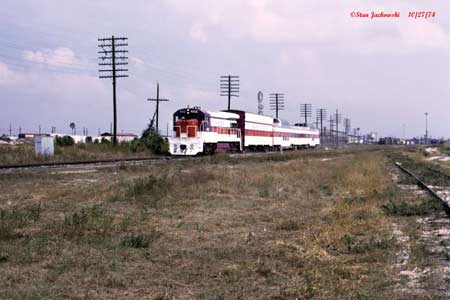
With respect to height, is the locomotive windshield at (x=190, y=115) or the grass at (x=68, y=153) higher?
the locomotive windshield at (x=190, y=115)

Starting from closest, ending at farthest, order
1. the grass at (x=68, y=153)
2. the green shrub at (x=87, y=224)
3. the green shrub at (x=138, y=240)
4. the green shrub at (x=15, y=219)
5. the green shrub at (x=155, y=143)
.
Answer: the green shrub at (x=138, y=240), the green shrub at (x=15, y=219), the green shrub at (x=87, y=224), the grass at (x=68, y=153), the green shrub at (x=155, y=143)

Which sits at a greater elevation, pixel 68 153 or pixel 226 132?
pixel 226 132

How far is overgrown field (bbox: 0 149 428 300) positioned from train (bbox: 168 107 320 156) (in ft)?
80.3

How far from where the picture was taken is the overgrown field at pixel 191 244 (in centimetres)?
688

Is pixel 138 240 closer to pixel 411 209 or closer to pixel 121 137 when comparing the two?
pixel 411 209

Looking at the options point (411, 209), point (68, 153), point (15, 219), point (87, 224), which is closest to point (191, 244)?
point (87, 224)

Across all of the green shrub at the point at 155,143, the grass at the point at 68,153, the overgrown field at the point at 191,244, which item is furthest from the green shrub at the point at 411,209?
the green shrub at the point at 155,143

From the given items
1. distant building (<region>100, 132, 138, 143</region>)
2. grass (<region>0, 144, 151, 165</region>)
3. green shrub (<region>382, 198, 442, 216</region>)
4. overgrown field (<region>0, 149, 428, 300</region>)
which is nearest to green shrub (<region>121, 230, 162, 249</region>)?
overgrown field (<region>0, 149, 428, 300</region>)

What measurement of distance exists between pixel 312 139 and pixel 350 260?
300ft

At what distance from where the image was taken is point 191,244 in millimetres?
9977

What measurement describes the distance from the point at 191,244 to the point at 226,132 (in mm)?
41401

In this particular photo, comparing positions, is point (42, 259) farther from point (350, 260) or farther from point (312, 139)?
point (312, 139)

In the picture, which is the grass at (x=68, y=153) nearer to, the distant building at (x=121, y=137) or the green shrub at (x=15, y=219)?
the distant building at (x=121, y=137)

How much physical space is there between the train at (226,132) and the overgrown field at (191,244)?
24482mm
